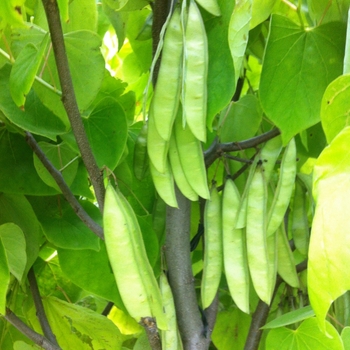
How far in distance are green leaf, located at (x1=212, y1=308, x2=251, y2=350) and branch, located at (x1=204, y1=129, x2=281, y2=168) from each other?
31 cm

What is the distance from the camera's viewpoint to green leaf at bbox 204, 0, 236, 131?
468mm

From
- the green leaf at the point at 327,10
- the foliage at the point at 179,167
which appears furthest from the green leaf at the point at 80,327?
the green leaf at the point at 327,10

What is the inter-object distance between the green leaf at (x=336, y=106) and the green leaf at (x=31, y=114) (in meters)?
0.29

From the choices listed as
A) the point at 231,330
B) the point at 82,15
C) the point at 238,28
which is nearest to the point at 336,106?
the point at 238,28

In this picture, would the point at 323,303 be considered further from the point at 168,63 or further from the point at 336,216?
the point at 168,63

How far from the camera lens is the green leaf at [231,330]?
81 centimetres

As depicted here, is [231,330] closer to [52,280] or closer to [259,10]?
[52,280]

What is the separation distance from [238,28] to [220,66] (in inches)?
2.7

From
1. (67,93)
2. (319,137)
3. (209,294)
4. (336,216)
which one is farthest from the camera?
(319,137)

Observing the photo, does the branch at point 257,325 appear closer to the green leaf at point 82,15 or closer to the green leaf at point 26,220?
the green leaf at point 26,220

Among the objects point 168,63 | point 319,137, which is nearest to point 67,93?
point 168,63

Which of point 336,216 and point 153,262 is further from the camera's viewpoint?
point 153,262

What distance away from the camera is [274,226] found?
0.55 metres

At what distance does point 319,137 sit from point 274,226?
188mm
